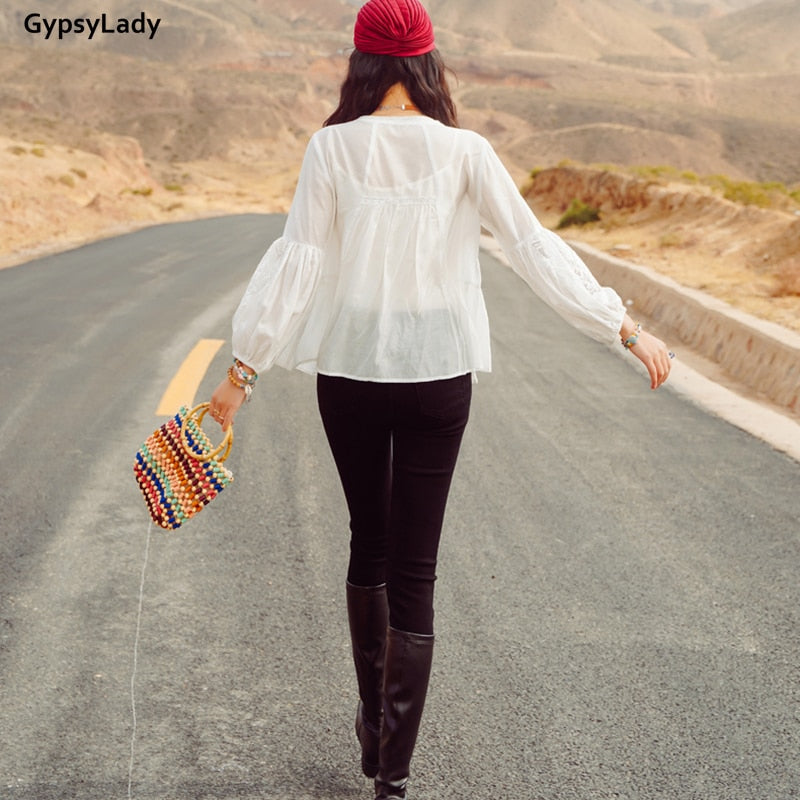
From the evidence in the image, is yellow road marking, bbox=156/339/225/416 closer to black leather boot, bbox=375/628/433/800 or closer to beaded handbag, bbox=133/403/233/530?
beaded handbag, bbox=133/403/233/530

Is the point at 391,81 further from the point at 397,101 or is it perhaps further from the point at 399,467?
the point at 399,467

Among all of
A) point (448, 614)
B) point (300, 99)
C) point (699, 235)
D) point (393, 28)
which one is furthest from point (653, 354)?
point (300, 99)

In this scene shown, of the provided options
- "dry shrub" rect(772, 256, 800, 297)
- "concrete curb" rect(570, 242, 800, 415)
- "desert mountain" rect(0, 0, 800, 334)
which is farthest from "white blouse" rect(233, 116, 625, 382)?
"desert mountain" rect(0, 0, 800, 334)

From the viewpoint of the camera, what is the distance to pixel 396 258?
2.43m

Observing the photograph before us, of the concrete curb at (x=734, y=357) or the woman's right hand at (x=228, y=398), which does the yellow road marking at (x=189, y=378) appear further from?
the woman's right hand at (x=228, y=398)

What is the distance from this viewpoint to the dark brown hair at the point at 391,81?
A: 2.45m

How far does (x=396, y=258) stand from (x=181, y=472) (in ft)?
2.91

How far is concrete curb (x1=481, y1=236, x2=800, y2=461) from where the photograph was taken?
738 cm

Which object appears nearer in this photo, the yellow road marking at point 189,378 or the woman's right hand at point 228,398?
the woman's right hand at point 228,398

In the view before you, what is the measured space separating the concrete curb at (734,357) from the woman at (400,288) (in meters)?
4.46

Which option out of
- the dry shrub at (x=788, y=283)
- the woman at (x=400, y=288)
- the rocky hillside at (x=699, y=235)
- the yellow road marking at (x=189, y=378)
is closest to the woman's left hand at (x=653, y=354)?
the woman at (x=400, y=288)

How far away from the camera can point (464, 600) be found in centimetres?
405

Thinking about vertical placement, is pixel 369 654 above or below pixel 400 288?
below

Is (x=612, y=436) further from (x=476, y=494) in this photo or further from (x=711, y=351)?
(x=711, y=351)
